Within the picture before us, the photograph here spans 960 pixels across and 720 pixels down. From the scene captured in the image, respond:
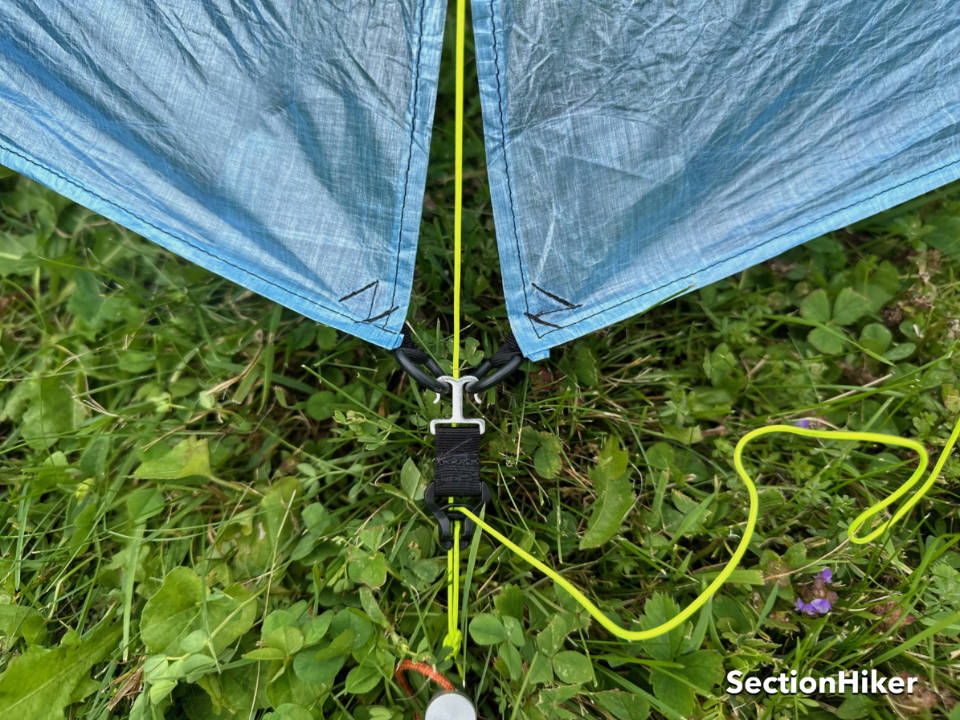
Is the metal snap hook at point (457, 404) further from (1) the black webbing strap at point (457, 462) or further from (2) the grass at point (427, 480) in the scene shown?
(2) the grass at point (427, 480)

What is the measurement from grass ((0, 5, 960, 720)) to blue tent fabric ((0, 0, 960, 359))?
228 mm

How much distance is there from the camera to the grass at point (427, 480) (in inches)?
32.7

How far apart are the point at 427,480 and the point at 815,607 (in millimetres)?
640

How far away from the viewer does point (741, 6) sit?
80 centimetres

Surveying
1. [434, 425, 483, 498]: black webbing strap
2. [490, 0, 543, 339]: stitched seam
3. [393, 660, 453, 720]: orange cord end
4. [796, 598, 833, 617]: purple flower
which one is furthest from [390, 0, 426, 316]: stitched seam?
[796, 598, 833, 617]: purple flower

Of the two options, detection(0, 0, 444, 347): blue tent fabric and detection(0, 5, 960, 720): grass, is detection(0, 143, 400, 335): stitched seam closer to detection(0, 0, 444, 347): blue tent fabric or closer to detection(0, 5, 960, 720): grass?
detection(0, 0, 444, 347): blue tent fabric

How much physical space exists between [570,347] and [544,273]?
0.84ft

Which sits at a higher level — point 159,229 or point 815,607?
point 159,229

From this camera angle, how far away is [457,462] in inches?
32.2

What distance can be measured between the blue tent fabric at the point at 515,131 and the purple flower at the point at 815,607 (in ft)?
1.74

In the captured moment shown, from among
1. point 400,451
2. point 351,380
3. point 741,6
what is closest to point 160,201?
point 351,380

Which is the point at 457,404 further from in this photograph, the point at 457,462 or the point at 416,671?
the point at 416,671

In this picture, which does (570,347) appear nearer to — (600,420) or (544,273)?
(600,420)

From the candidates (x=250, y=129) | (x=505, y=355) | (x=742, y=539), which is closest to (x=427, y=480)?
(x=505, y=355)
